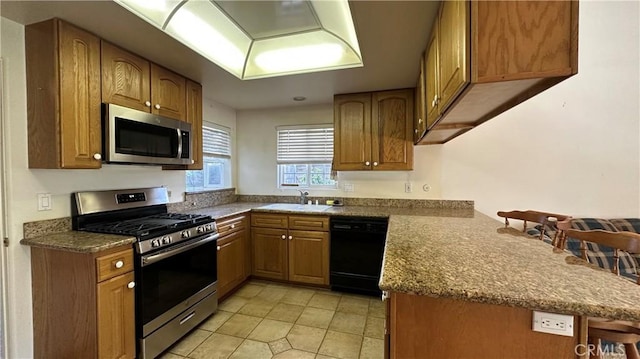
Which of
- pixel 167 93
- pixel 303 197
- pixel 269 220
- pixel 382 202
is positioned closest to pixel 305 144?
pixel 303 197

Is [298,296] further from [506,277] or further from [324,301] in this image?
[506,277]

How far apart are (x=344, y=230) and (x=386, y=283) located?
6.18 ft

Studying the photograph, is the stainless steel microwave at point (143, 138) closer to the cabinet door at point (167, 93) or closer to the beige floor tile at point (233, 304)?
the cabinet door at point (167, 93)

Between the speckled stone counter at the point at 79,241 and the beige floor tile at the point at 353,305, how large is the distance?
1.93 meters

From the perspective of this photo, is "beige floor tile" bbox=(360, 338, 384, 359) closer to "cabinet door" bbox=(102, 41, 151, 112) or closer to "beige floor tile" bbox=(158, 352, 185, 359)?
"beige floor tile" bbox=(158, 352, 185, 359)

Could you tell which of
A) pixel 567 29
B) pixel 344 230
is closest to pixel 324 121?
pixel 344 230

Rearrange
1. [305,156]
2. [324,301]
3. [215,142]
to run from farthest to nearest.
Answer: [305,156] < [215,142] < [324,301]

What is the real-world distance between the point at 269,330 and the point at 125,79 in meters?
2.30

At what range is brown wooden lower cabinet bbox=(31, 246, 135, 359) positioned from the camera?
1.54m

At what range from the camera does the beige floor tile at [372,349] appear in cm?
192

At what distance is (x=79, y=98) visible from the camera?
1.70m

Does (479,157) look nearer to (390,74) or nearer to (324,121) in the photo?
(390,74)

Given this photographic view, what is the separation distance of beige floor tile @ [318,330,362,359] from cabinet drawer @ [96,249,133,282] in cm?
147

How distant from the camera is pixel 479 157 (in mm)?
2934
